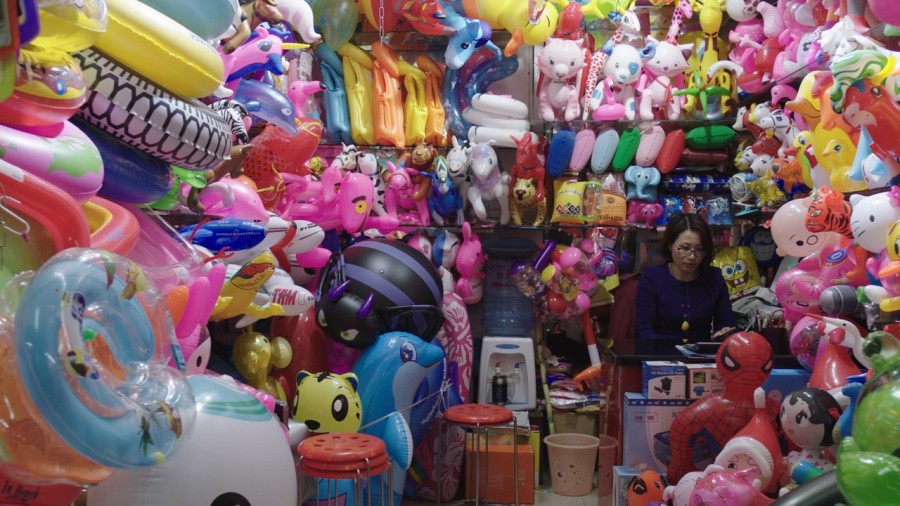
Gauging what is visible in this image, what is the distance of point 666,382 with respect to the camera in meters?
2.80

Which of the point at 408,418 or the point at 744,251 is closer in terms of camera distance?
the point at 408,418

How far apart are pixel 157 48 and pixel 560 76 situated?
324 cm

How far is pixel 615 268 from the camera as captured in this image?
4.49m

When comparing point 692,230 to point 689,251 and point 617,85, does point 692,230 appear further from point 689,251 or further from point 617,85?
point 617,85

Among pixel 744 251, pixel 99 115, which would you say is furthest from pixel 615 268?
pixel 99 115

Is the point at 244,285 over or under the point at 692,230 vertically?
under

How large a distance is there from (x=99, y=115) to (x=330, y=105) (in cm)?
311

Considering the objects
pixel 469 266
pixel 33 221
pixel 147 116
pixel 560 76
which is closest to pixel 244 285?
pixel 147 116

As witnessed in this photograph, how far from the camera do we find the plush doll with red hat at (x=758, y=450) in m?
2.38

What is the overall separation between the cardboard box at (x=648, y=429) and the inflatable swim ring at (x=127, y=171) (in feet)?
5.82

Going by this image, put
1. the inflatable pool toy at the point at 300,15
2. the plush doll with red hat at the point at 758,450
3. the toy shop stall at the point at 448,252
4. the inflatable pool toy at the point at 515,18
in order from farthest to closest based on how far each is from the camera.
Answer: the inflatable pool toy at the point at 515,18 → the inflatable pool toy at the point at 300,15 → the plush doll with red hat at the point at 758,450 → the toy shop stall at the point at 448,252

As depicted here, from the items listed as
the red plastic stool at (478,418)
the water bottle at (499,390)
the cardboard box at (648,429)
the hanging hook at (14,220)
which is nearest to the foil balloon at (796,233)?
the cardboard box at (648,429)

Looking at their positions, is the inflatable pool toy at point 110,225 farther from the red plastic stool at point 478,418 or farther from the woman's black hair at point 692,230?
the woman's black hair at point 692,230

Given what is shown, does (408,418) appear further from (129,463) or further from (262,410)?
(129,463)
